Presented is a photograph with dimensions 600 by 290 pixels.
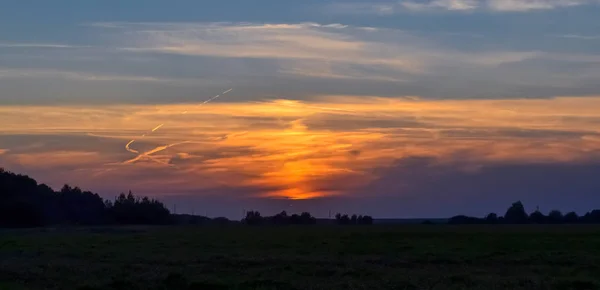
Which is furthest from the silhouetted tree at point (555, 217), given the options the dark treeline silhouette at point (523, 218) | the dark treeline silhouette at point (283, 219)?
the dark treeline silhouette at point (283, 219)

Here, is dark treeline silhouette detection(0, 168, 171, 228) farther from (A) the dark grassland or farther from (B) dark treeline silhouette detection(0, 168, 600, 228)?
(A) the dark grassland

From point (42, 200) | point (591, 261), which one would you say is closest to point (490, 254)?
point (591, 261)

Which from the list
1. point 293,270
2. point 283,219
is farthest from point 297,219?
point 293,270

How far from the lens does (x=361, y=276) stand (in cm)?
2942

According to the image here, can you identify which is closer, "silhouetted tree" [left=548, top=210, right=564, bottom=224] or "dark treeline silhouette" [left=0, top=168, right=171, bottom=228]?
"dark treeline silhouette" [left=0, top=168, right=171, bottom=228]

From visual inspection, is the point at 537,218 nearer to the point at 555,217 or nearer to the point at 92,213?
the point at 555,217

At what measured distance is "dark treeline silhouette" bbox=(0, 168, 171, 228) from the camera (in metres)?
106

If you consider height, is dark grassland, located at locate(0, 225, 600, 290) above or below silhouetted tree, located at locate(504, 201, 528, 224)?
below

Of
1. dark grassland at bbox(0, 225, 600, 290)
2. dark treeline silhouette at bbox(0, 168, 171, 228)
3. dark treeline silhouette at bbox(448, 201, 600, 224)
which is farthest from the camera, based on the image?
dark treeline silhouette at bbox(448, 201, 600, 224)

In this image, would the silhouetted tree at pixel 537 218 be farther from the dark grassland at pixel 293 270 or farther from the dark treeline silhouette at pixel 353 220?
the dark grassland at pixel 293 270

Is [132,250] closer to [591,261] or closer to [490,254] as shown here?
[490,254]

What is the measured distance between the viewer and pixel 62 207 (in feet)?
424

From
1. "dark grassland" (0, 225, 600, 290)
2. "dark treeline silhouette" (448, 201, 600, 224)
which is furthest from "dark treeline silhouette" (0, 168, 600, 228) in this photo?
"dark grassland" (0, 225, 600, 290)

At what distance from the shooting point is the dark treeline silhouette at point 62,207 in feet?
347
